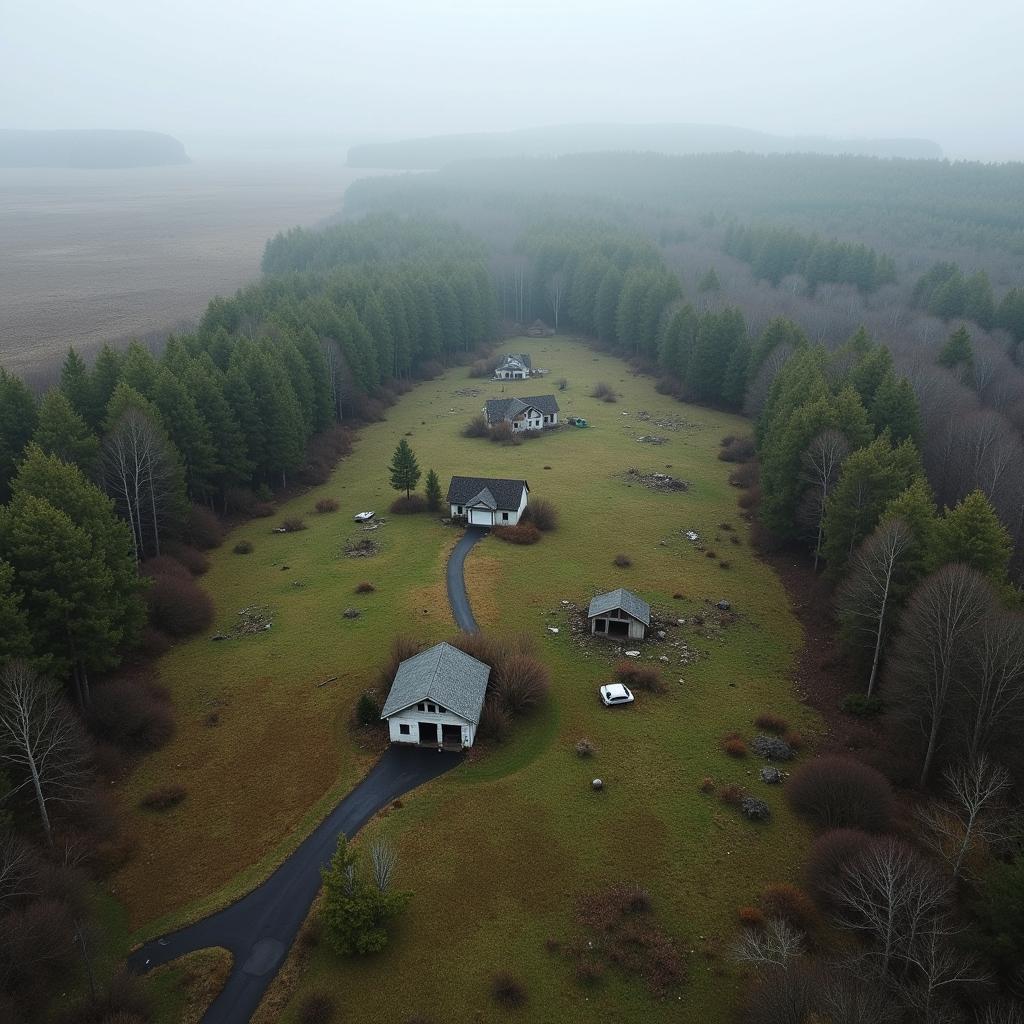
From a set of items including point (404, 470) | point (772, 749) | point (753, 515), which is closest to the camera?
point (772, 749)

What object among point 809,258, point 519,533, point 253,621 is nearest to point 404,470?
point 519,533

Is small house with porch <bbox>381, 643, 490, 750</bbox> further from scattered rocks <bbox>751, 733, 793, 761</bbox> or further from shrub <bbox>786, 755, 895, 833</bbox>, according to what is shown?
shrub <bbox>786, 755, 895, 833</bbox>

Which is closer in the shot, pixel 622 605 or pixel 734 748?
pixel 734 748

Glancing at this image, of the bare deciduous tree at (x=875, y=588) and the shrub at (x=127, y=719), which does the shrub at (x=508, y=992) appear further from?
the bare deciduous tree at (x=875, y=588)

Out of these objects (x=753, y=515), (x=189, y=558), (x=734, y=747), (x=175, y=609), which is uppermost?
(x=175, y=609)

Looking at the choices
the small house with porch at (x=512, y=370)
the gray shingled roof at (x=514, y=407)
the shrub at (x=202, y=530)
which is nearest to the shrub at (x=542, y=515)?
the shrub at (x=202, y=530)

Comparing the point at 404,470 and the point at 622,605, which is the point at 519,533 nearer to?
the point at 404,470

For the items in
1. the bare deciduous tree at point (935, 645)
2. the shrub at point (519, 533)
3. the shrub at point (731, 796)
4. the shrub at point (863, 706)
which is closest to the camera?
the bare deciduous tree at point (935, 645)
